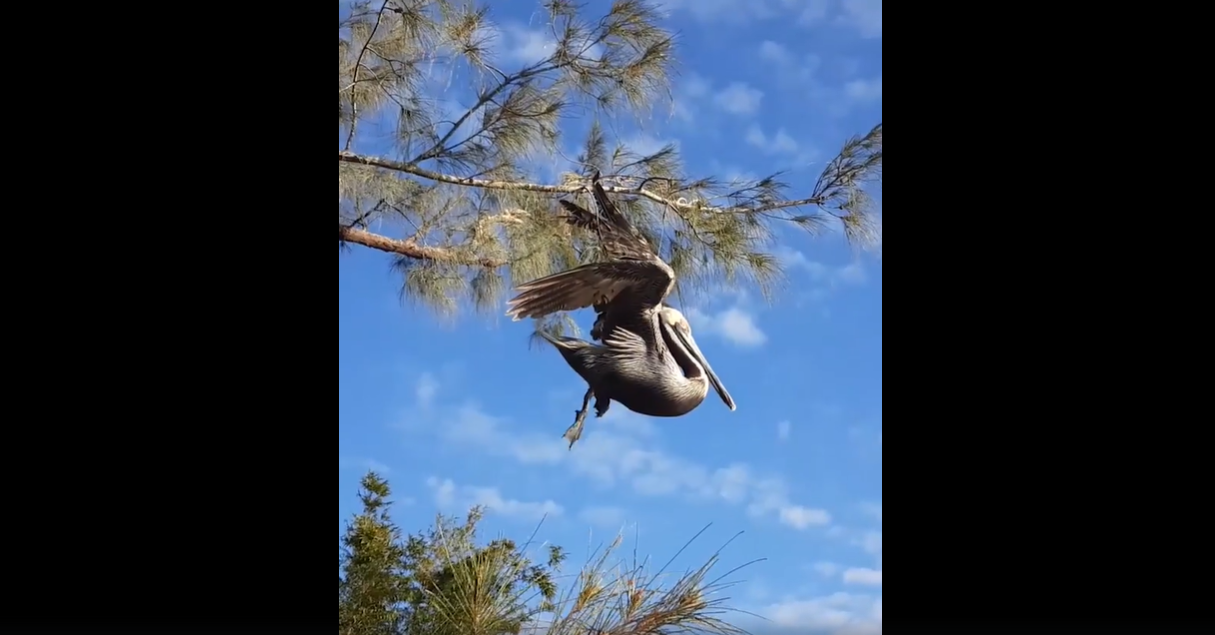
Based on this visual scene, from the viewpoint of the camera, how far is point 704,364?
97.3 inches

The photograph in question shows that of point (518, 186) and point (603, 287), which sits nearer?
point (603, 287)

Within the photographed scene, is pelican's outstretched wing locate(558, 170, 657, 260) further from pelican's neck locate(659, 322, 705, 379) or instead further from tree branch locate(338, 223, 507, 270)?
tree branch locate(338, 223, 507, 270)

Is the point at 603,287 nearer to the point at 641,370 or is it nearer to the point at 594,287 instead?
the point at 594,287

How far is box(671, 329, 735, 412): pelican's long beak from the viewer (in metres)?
2.45

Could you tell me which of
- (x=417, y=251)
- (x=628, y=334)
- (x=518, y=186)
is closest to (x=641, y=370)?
(x=628, y=334)

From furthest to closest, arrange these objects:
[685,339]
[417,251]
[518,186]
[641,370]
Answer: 1. [417,251]
2. [518,186]
3. [685,339]
4. [641,370]

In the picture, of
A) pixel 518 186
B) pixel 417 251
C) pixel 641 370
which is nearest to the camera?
pixel 641 370

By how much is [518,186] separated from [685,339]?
895 mm

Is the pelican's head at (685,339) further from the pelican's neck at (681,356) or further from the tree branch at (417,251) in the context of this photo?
the tree branch at (417,251)

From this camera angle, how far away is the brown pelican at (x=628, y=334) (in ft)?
7.73

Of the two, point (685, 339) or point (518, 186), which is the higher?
point (518, 186)
